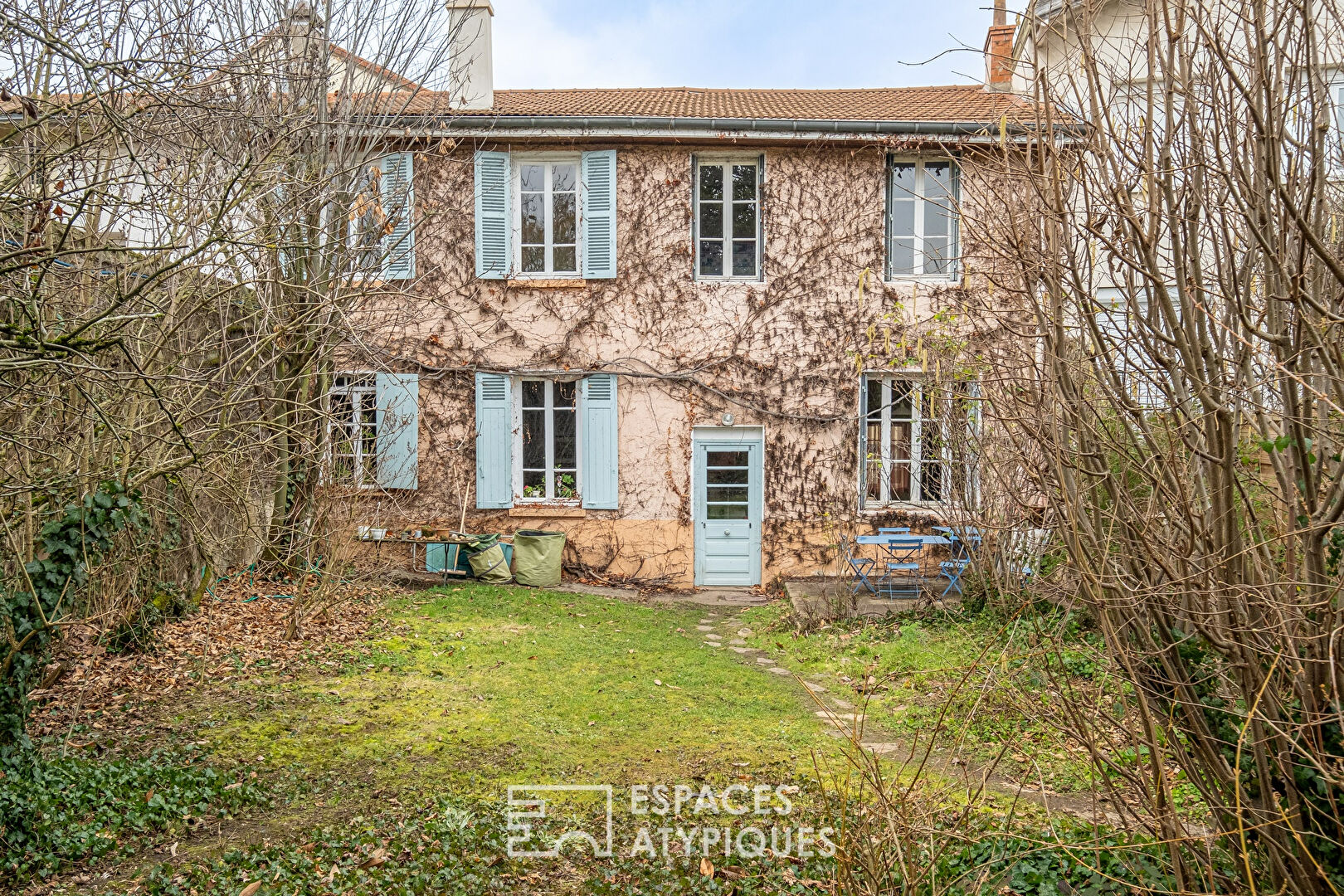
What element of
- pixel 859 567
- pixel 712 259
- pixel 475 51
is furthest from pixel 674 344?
pixel 475 51

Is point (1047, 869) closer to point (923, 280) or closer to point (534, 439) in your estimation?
point (923, 280)

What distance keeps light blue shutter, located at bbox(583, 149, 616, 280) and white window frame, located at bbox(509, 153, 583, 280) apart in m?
0.10

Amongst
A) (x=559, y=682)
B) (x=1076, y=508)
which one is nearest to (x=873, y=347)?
(x=559, y=682)

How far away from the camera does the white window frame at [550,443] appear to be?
41.7ft

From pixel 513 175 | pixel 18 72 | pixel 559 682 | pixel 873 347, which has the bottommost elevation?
pixel 559 682

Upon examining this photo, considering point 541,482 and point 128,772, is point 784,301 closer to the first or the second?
point 541,482

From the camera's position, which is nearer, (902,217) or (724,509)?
(902,217)

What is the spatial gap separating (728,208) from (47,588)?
380 inches

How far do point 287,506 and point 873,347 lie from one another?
7.72 metres

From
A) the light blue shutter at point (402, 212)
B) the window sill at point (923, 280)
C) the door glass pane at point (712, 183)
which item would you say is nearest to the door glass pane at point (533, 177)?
the light blue shutter at point (402, 212)

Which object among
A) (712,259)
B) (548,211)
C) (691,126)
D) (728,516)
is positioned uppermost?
(691,126)

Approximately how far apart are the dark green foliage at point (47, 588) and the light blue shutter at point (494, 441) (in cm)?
733

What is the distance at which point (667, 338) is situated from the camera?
12.6 meters

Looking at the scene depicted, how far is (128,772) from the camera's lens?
5195mm
